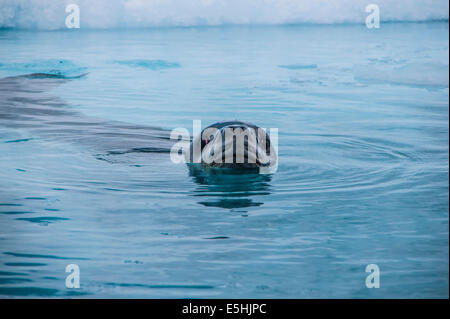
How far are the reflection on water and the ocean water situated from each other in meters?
0.04

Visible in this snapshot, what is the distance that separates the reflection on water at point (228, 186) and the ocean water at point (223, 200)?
37 mm

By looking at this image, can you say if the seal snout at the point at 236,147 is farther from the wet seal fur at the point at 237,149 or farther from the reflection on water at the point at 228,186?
the reflection on water at the point at 228,186

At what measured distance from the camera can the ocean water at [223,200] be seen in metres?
5.51

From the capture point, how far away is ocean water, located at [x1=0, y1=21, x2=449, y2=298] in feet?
18.1

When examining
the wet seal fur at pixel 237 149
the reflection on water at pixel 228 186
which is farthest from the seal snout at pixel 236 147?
the reflection on water at pixel 228 186

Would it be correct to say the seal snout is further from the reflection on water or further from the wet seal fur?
the reflection on water

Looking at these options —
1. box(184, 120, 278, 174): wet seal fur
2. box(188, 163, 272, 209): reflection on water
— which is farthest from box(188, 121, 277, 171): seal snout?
box(188, 163, 272, 209): reflection on water

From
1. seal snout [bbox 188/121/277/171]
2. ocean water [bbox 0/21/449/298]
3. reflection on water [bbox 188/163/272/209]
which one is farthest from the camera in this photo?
seal snout [bbox 188/121/277/171]

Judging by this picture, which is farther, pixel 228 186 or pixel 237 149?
pixel 237 149

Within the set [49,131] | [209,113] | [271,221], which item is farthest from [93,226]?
[209,113]

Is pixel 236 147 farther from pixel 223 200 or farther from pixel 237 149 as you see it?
pixel 223 200

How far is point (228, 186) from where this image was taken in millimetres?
8531

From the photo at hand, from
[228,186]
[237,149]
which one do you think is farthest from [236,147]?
[228,186]

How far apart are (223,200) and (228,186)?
25.6 inches
